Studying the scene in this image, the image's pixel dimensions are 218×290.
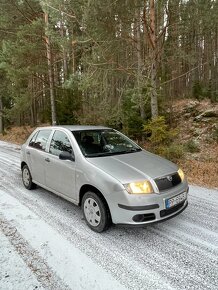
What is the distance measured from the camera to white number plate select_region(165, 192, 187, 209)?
3.50 meters

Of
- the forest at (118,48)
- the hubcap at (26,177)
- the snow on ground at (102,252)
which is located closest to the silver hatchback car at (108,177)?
the snow on ground at (102,252)

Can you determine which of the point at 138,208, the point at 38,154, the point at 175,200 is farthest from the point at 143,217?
the point at 38,154

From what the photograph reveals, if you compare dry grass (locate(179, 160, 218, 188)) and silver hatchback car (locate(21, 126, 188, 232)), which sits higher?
silver hatchback car (locate(21, 126, 188, 232))

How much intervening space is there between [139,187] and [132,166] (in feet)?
1.53

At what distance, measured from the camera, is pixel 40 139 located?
5.39 m

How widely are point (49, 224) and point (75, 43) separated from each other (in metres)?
7.63

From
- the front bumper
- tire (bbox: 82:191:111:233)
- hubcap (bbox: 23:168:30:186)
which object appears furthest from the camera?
hubcap (bbox: 23:168:30:186)

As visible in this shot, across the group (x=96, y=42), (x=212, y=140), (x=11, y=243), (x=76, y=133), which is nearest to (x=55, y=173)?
(x=76, y=133)

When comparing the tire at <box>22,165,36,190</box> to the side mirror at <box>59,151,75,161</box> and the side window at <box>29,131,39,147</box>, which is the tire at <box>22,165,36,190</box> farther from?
the side mirror at <box>59,151,75,161</box>

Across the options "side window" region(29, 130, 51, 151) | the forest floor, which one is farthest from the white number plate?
"side window" region(29, 130, 51, 151)

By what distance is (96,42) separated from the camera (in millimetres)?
8594

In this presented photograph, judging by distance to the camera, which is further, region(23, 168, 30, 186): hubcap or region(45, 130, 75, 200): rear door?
region(23, 168, 30, 186): hubcap

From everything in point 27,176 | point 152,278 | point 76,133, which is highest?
point 76,133

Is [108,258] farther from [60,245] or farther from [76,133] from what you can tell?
[76,133]
